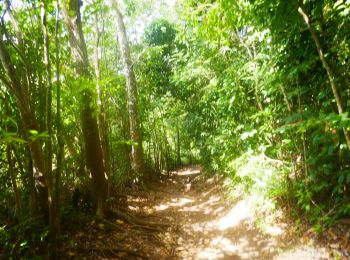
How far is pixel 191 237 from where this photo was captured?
5.62 metres

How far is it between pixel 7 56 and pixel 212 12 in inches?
115

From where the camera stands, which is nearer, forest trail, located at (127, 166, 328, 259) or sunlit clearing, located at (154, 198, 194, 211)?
forest trail, located at (127, 166, 328, 259)

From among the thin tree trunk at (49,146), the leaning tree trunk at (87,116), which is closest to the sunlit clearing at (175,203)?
the leaning tree trunk at (87,116)

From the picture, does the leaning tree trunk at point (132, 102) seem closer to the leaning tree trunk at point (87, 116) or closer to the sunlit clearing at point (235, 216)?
the leaning tree trunk at point (87, 116)

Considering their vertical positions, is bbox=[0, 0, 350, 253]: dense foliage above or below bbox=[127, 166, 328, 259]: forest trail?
above

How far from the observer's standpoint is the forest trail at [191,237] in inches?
169

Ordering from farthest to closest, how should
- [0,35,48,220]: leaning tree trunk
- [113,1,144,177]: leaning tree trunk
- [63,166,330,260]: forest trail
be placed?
[113,1,144,177]: leaning tree trunk, [63,166,330,260]: forest trail, [0,35,48,220]: leaning tree trunk

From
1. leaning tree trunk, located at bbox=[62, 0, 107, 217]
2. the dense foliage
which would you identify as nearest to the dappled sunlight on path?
the dense foliage

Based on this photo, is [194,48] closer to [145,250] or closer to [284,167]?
[284,167]

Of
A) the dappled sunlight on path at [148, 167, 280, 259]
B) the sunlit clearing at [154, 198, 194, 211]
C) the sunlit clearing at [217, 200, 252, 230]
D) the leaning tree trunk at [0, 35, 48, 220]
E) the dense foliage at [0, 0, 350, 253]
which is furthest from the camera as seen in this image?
the sunlit clearing at [154, 198, 194, 211]

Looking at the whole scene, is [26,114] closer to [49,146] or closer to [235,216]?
[49,146]

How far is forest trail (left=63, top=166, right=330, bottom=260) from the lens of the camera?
169 inches

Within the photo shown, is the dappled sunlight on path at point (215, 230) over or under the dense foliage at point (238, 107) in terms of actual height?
under

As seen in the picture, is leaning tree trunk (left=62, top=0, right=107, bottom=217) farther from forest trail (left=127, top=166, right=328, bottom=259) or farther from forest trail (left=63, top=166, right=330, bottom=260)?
forest trail (left=127, top=166, right=328, bottom=259)
